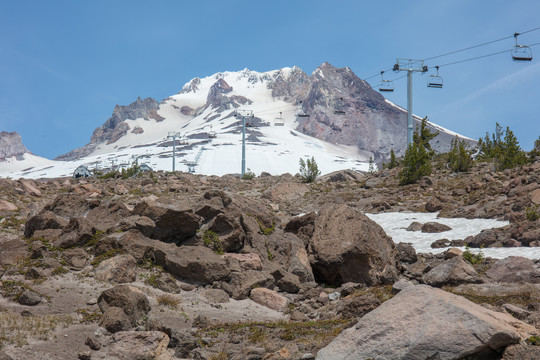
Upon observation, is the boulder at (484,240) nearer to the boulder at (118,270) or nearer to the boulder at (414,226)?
the boulder at (414,226)

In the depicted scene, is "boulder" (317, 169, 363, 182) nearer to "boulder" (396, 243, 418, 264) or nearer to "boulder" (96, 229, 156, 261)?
"boulder" (396, 243, 418, 264)

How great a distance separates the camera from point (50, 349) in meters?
8.23

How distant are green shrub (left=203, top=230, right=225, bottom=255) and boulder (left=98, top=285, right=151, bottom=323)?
14.2 feet

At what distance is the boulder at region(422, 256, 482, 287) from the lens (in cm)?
1193

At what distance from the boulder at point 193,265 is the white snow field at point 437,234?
860 centimetres

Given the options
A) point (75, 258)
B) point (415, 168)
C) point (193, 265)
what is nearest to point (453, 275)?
point (193, 265)

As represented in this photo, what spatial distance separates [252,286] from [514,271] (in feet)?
23.2

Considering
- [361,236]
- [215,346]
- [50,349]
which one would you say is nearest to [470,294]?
[361,236]

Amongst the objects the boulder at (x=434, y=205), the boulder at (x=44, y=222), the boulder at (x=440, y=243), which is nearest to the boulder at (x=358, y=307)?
the boulder at (x=440, y=243)

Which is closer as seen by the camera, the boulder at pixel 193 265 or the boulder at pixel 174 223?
the boulder at pixel 193 265

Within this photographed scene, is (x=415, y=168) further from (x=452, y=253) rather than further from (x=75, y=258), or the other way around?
(x=75, y=258)

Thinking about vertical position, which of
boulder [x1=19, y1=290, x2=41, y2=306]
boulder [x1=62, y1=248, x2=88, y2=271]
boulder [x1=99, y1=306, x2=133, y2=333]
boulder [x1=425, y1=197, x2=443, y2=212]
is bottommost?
boulder [x1=99, y1=306, x2=133, y2=333]

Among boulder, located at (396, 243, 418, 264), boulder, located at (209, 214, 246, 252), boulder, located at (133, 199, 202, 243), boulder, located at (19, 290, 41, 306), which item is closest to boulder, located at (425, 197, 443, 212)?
boulder, located at (396, 243, 418, 264)

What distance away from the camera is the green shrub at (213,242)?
1452 cm
